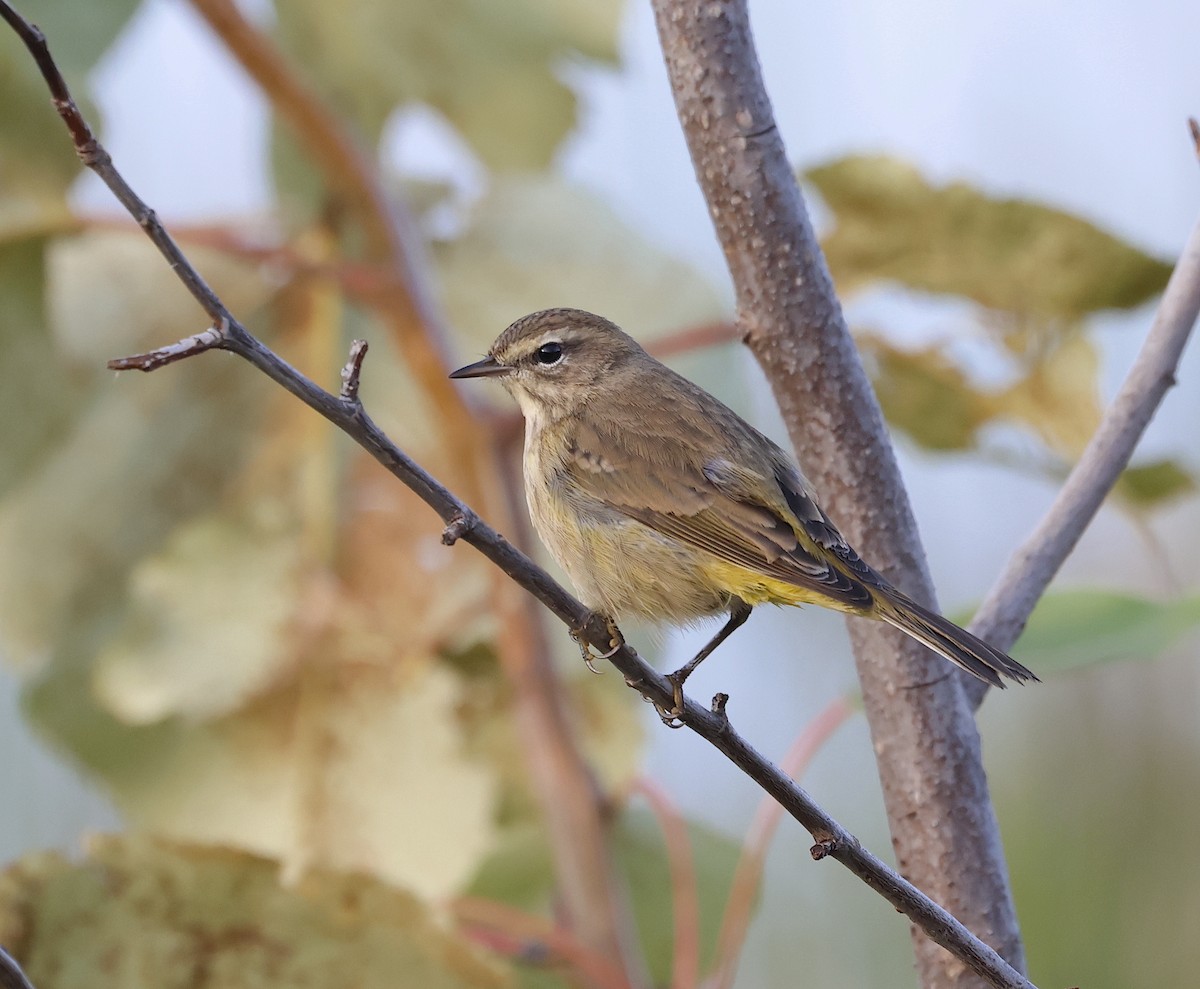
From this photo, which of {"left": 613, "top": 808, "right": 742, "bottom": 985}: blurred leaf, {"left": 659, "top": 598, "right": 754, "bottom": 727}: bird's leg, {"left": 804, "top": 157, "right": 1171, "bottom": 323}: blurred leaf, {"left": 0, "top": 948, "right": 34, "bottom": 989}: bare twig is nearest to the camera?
{"left": 0, "top": 948, "right": 34, "bottom": 989}: bare twig

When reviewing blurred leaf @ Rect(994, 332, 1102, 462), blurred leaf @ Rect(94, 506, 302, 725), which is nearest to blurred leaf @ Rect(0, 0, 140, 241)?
blurred leaf @ Rect(94, 506, 302, 725)

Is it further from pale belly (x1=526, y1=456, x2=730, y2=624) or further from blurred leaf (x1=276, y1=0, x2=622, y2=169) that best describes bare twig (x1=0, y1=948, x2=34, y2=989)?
blurred leaf (x1=276, y1=0, x2=622, y2=169)

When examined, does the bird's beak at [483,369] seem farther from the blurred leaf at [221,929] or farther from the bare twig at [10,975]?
the bare twig at [10,975]

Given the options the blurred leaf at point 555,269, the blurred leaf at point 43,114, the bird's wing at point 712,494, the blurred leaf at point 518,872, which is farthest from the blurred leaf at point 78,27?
the blurred leaf at point 518,872

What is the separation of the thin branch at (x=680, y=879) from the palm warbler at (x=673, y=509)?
0.19 metres

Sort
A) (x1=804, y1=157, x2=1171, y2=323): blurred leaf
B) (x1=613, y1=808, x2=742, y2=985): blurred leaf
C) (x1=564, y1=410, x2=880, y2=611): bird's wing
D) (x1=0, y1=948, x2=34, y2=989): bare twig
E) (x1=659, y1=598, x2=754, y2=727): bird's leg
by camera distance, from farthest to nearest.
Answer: (x1=613, y1=808, x2=742, y2=985): blurred leaf < (x1=804, y1=157, x2=1171, y2=323): blurred leaf < (x1=564, y1=410, x2=880, y2=611): bird's wing < (x1=659, y1=598, x2=754, y2=727): bird's leg < (x1=0, y1=948, x2=34, y2=989): bare twig

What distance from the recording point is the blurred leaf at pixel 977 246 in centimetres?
95

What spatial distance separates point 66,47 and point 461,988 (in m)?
0.73

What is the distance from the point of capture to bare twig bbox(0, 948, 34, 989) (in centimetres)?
48

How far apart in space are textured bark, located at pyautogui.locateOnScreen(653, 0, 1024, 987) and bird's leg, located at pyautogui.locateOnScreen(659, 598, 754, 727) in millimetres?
106

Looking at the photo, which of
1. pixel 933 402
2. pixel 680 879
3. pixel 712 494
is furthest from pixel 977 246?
pixel 680 879

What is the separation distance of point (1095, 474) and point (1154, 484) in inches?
11.0

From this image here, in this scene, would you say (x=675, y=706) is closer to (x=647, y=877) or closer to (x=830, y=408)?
(x=830, y=408)

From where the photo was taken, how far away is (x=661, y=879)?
3.55 feet
